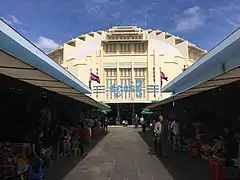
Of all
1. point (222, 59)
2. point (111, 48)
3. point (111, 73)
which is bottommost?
point (222, 59)

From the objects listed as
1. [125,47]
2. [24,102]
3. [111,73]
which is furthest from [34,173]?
[125,47]

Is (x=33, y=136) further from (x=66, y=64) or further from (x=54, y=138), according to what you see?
(x=66, y=64)

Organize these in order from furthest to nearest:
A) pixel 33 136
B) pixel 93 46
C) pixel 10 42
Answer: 1. pixel 93 46
2. pixel 33 136
3. pixel 10 42

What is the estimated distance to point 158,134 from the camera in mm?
10875

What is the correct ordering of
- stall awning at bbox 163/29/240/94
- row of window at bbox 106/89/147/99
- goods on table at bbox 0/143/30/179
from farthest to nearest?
row of window at bbox 106/89/147/99 → stall awning at bbox 163/29/240/94 → goods on table at bbox 0/143/30/179

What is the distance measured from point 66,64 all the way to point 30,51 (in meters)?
43.6

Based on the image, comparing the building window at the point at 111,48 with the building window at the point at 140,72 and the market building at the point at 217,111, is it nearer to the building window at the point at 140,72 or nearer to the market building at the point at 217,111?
the building window at the point at 140,72

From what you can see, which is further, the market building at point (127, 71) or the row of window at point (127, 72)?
the row of window at point (127, 72)

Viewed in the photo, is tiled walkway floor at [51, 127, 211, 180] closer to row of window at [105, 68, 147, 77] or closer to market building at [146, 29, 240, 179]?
market building at [146, 29, 240, 179]

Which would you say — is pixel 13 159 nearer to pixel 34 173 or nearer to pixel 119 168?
pixel 34 173

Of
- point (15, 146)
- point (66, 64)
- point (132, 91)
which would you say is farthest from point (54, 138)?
point (66, 64)

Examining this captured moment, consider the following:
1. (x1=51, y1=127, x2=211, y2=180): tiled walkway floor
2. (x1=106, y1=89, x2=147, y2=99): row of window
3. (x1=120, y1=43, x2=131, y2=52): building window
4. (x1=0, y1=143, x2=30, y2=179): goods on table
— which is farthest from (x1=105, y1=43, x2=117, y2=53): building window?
(x1=0, y1=143, x2=30, y2=179): goods on table

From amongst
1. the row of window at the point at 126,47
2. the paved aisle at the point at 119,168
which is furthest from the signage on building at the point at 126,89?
the paved aisle at the point at 119,168

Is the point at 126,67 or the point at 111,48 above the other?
the point at 111,48
